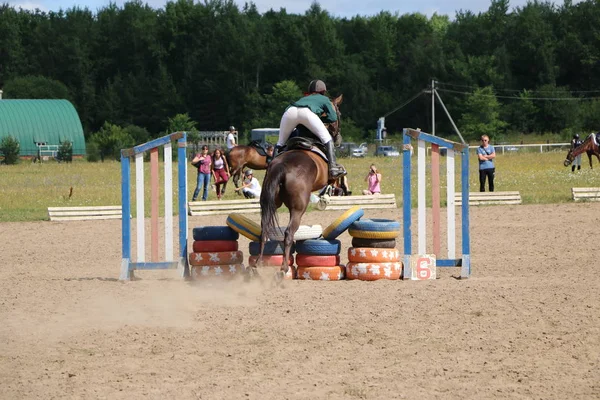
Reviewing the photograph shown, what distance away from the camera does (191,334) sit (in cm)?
873

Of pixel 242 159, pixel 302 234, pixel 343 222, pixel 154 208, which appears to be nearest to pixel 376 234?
pixel 343 222

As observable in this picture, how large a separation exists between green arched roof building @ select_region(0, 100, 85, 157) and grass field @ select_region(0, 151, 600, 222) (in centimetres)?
1946

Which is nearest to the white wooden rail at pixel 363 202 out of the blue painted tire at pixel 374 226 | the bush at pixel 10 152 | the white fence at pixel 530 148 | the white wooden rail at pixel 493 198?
the white wooden rail at pixel 493 198

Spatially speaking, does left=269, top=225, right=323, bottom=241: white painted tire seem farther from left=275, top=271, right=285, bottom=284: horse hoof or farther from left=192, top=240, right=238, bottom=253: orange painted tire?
left=275, top=271, right=285, bottom=284: horse hoof

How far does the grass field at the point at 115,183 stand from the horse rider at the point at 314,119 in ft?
35.5

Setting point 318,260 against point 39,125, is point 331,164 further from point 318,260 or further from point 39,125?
point 39,125

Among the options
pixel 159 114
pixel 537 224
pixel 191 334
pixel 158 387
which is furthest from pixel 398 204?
pixel 159 114

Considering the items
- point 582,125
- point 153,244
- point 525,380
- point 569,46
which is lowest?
point 525,380

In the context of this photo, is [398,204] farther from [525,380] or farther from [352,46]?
[352,46]

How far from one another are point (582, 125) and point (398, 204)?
63.0 meters

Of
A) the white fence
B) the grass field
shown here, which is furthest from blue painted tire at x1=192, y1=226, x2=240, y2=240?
the white fence

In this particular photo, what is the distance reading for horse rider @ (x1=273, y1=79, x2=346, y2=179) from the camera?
12.4m

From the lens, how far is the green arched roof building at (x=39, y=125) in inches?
2721

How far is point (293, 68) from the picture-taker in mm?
97250
